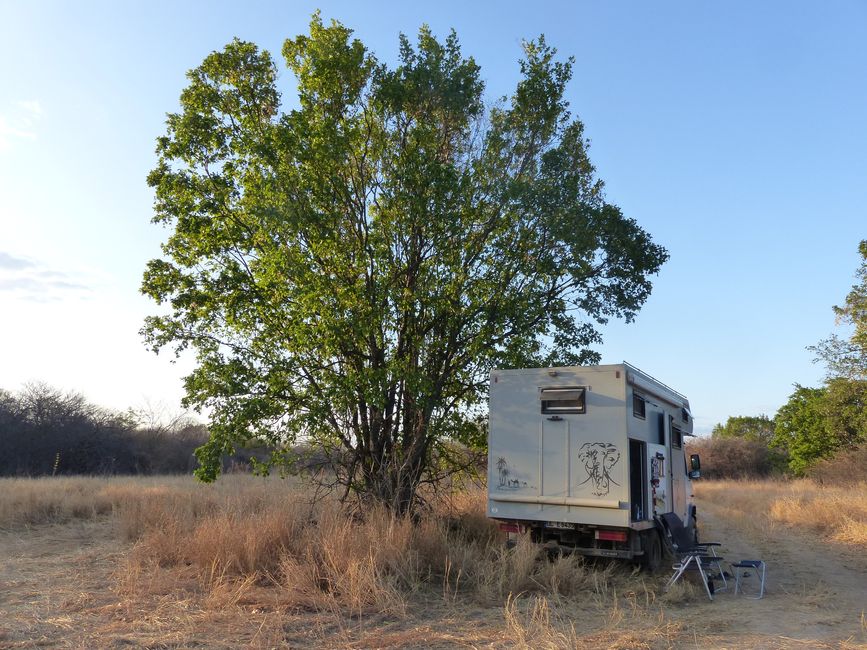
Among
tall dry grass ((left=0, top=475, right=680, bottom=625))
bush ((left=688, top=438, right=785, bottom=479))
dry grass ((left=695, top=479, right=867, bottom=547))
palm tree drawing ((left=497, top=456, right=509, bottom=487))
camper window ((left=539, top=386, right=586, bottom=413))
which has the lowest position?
tall dry grass ((left=0, top=475, right=680, bottom=625))

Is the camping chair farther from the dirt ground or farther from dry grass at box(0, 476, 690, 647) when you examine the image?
dry grass at box(0, 476, 690, 647)

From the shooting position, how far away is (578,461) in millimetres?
9977

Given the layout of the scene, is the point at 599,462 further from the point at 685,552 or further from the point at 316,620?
the point at 316,620

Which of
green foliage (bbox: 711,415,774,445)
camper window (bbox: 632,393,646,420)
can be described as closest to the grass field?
camper window (bbox: 632,393,646,420)

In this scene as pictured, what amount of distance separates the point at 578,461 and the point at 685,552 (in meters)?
1.83

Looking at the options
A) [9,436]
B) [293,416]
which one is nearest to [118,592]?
[293,416]

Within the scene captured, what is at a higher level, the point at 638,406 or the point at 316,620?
the point at 638,406

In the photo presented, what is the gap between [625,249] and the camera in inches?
514

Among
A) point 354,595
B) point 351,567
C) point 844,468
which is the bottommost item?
point 354,595

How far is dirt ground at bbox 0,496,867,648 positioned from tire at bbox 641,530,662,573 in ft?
0.78

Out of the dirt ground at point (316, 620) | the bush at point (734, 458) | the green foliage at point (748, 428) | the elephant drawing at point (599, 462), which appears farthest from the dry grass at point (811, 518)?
the green foliage at point (748, 428)

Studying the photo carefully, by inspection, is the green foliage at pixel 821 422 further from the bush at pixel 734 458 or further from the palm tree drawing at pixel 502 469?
the palm tree drawing at pixel 502 469

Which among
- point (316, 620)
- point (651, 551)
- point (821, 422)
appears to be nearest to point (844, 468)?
point (821, 422)

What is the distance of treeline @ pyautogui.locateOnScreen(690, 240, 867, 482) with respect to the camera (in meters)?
28.7
